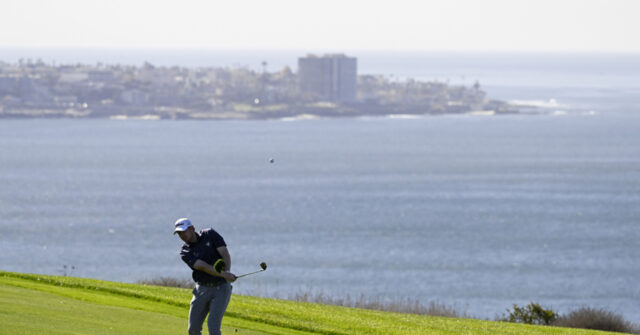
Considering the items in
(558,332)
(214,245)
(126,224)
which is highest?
(214,245)

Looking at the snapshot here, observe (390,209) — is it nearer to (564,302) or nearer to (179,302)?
(564,302)

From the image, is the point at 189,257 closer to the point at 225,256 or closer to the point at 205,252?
the point at 205,252

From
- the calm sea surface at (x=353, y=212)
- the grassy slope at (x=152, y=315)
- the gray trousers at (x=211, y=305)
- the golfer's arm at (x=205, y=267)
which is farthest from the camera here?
the calm sea surface at (x=353, y=212)

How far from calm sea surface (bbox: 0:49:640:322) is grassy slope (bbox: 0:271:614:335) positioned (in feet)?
107

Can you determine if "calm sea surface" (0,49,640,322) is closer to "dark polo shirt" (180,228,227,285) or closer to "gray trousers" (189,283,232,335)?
"gray trousers" (189,283,232,335)

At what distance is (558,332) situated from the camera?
829 inches

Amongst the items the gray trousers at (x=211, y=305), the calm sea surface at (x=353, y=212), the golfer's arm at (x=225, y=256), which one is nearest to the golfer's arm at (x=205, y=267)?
the golfer's arm at (x=225, y=256)

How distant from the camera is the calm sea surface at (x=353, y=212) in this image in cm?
6481

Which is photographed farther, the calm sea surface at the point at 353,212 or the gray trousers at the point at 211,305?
the calm sea surface at the point at 353,212

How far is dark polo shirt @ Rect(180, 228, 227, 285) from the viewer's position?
1211 cm

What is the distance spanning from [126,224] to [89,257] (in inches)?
564

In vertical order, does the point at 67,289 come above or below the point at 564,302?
above

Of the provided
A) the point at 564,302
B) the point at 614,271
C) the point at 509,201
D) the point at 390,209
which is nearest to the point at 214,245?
the point at 564,302

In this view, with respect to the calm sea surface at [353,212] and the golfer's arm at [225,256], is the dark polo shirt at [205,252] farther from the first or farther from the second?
the calm sea surface at [353,212]
